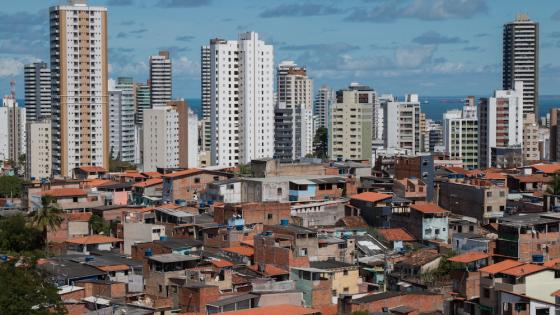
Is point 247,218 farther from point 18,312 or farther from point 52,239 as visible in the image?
point 18,312

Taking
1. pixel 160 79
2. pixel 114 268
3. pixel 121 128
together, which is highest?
pixel 160 79

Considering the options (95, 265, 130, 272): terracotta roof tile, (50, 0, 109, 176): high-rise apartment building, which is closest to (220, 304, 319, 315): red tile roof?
(95, 265, 130, 272): terracotta roof tile

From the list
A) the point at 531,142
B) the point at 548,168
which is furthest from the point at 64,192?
the point at 531,142

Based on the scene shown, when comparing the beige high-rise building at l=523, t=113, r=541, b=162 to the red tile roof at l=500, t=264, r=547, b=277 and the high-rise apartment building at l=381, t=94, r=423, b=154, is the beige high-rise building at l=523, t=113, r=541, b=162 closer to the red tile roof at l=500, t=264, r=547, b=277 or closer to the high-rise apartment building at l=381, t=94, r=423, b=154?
the high-rise apartment building at l=381, t=94, r=423, b=154

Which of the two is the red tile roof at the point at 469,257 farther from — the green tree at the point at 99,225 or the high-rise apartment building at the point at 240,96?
the high-rise apartment building at the point at 240,96

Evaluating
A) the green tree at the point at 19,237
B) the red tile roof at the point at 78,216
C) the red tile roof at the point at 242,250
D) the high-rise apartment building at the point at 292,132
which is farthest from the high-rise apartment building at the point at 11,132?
the red tile roof at the point at 242,250

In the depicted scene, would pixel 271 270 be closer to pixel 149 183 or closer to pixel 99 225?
pixel 99 225

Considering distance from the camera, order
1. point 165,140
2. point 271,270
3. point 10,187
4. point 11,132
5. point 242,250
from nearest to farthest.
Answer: point 271,270, point 242,250, point 10,187, point 165,140, point 11,132

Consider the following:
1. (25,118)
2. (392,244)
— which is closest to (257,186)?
(392,244)
